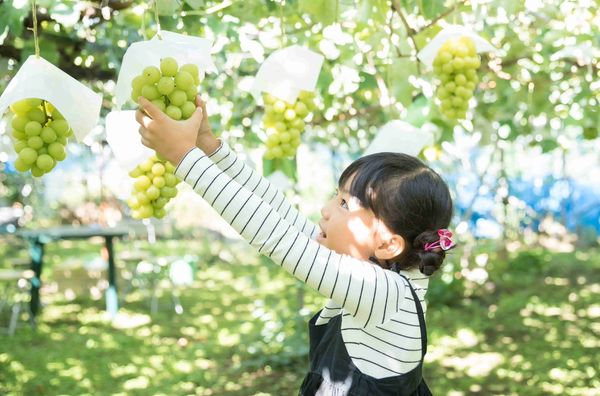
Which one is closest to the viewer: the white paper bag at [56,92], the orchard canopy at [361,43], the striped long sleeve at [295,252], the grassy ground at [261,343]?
the white paper bag at [56,92]

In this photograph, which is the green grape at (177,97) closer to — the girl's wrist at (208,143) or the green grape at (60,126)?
the green grape at (60,126)

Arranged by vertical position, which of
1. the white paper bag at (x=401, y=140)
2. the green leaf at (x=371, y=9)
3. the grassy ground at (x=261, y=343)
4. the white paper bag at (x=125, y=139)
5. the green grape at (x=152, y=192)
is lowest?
the grassy ground at (x=261, y=343)

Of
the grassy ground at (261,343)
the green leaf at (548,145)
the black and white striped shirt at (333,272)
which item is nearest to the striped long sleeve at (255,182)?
the black and white striped shirt at (333,272)

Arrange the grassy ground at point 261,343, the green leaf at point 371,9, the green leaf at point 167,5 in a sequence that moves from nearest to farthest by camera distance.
Result: the green leaf at point 167,5
the green leaf at point 371,9
the grassy ground at point 261,343

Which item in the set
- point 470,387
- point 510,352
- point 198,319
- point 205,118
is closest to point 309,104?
point 205,118

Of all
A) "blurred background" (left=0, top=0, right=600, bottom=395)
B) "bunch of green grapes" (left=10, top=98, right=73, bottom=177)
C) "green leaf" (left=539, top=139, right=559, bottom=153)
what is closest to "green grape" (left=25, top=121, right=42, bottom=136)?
"bunch of green grapes" (left=10, top=98, right=73, bottom=177)

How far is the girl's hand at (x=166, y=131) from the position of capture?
105cm

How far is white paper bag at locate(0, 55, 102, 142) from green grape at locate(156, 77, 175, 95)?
0.12m

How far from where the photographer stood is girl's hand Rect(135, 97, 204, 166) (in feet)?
3.44

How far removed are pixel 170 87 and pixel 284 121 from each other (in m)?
0.55

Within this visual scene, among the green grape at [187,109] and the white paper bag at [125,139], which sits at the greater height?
the green grape at [187,109]

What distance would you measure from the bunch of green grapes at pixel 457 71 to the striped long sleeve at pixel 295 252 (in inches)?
20.8

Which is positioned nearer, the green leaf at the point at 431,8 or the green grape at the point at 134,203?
the green grape at the point at 134,203

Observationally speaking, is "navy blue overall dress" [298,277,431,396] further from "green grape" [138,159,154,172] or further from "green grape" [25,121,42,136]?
"green grape" [25,121,42,136]
